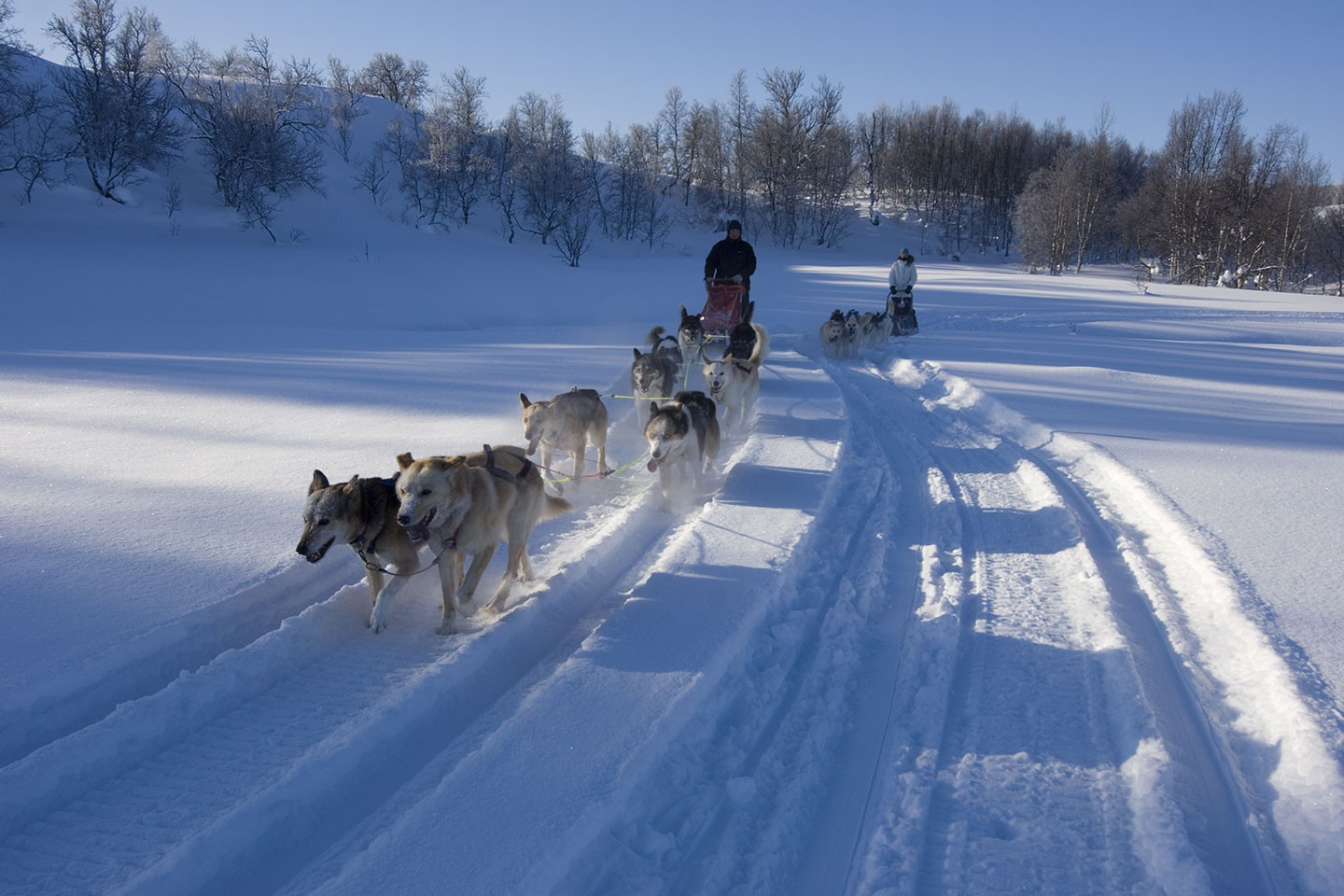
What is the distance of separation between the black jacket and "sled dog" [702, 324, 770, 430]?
101 inches

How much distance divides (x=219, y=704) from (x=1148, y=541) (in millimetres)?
5372

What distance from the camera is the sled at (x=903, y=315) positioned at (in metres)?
16.2

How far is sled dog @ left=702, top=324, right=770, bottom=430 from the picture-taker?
7793 millimetres

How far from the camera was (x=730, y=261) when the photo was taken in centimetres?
1109

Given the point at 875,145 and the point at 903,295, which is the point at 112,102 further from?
the point at 875,145

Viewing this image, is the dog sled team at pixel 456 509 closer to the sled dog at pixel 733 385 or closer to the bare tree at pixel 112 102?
the sled dog at pixel 733 385

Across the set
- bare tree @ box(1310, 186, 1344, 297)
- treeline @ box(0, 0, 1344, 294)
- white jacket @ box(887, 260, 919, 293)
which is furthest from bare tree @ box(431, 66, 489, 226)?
bare tree @ box(1310, 186, 1344, 297)

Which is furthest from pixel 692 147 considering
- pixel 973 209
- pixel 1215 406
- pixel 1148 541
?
pixel 1148 541

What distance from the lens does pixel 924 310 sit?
20.6 m

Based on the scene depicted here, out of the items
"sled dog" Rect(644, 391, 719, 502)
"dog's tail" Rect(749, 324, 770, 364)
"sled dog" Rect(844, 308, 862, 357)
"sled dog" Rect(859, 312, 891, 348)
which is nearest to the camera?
"sled dog" Rect(644, 391, 719, 502)

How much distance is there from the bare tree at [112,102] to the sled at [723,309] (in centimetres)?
2280

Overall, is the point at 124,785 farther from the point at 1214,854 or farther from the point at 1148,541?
the point at 1148,541

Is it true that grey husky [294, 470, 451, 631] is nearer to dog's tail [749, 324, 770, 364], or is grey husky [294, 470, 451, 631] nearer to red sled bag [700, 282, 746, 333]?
dog's tail [749, 324, 770, 364]

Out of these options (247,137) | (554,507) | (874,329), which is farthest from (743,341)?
(247,137)
